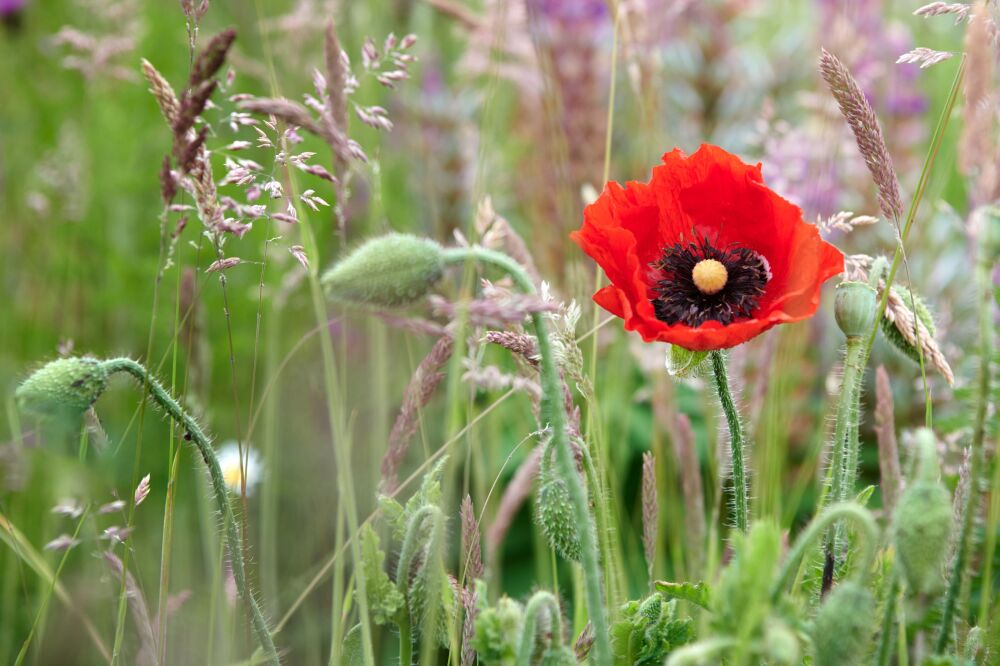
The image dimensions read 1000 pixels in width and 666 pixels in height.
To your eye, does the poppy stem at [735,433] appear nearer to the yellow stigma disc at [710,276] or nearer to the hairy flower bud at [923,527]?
the yellow stigma disc at [710,276]

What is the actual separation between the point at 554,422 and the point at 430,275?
0.45 ft

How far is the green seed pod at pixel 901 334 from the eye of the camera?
3.29 ft

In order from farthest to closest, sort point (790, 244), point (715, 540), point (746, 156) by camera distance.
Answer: point (746, 156), point (715, 540), point (790, 244)

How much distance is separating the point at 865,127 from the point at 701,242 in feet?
0.57

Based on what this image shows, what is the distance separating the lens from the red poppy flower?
866 mm

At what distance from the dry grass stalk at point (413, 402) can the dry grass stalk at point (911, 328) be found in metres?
0.41

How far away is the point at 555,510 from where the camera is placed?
2.73 ft

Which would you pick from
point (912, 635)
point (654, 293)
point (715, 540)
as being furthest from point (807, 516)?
point (654, 293)

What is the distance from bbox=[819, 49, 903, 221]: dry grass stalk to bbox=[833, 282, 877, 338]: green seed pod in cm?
10

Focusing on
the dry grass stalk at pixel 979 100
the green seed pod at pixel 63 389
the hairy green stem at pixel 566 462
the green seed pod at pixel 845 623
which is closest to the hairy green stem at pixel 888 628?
the green seed pod at pixel 845 623

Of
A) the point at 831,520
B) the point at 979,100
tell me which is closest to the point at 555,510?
the point at 831,520

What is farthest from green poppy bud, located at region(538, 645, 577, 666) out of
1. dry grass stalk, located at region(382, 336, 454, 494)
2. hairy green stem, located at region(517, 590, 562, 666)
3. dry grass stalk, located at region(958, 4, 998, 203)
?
dry grass stalk, located at region(958, 4, 998, 203)

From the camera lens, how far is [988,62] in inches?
35.6

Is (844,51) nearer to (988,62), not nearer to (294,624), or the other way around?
(988,62)
